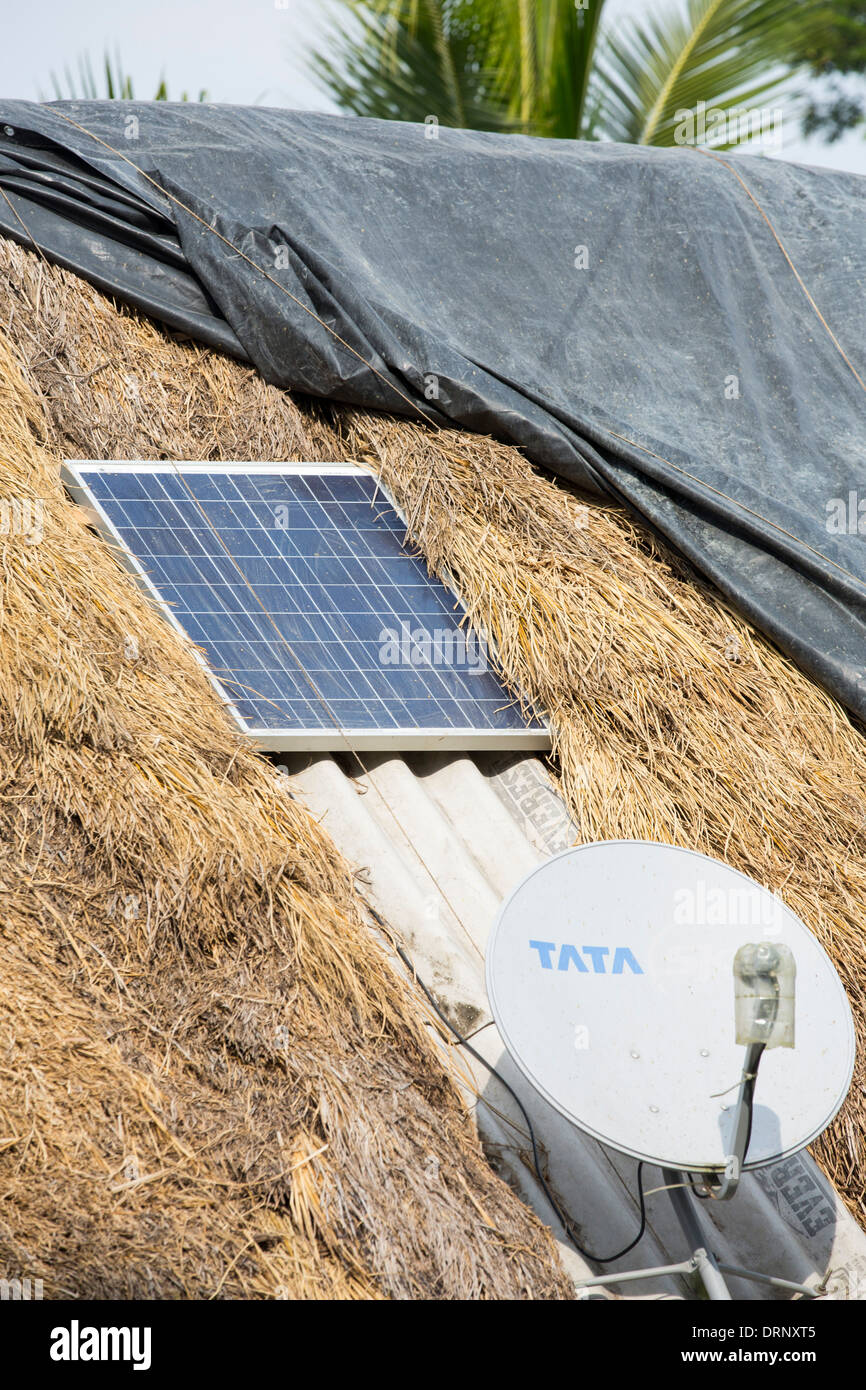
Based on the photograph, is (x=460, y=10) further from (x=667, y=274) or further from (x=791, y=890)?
(x=791, y=890)

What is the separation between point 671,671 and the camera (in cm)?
481

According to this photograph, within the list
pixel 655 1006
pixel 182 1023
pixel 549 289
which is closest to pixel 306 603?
pixel 182 1023

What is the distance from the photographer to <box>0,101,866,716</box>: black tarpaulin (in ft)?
17.6

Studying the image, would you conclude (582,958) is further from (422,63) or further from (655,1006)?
(422,63)

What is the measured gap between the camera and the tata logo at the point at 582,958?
341 cm

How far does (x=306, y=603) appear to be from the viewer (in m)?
4.87

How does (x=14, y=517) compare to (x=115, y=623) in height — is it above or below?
above

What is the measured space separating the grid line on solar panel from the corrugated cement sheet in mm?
248

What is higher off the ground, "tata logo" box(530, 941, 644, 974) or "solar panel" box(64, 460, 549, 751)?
"solar panel" box(64, 460, 549, 751)

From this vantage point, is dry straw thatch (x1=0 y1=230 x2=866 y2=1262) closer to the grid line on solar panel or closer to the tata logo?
the grid line on solar panel

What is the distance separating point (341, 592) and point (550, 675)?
3.22 feet

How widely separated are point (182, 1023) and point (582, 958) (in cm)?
122

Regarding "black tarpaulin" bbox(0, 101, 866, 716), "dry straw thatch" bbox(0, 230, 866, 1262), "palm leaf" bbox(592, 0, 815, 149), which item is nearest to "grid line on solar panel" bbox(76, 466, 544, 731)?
"dry straw thatch" bbox(0, 230, 866, 1262)

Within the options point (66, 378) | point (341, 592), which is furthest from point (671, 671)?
point (66, 378)
